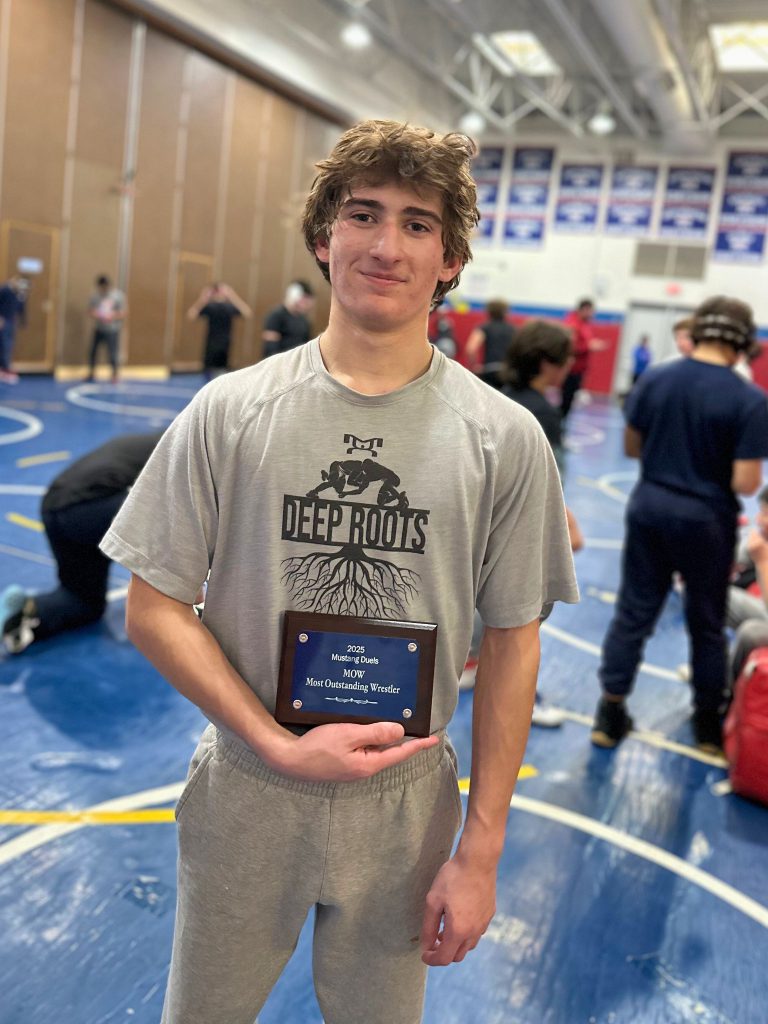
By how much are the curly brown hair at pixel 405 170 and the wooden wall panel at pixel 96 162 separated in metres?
16.3

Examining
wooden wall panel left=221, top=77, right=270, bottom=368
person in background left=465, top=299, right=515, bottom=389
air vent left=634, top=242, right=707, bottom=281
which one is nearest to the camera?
person in background left=465, top=299, right=515, bottom=389

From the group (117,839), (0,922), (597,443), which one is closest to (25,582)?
(117,839)

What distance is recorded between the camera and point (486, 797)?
146cm

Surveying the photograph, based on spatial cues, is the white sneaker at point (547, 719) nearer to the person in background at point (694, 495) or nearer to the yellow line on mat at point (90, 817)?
the person in background at point (694, 495)

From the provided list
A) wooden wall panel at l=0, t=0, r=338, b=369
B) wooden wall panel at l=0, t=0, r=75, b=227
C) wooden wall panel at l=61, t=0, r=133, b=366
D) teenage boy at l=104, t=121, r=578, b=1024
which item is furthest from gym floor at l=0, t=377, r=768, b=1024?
wooden wall panel at l=61, t=0, r=133, b=366

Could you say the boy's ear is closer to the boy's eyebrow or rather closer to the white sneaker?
the boy's eyebrow

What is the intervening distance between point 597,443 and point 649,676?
10144 millimetres

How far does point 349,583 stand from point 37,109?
1631 centimetres

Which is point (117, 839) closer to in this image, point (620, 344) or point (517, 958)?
point (517, 958)

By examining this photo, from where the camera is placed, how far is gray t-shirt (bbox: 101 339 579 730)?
137 centimetres

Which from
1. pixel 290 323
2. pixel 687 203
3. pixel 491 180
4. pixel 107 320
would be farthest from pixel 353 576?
pixel 491 180

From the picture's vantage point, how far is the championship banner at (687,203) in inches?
932

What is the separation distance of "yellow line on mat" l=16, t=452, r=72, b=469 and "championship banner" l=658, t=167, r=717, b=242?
20644mm

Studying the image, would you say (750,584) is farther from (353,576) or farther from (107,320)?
(107,320)
